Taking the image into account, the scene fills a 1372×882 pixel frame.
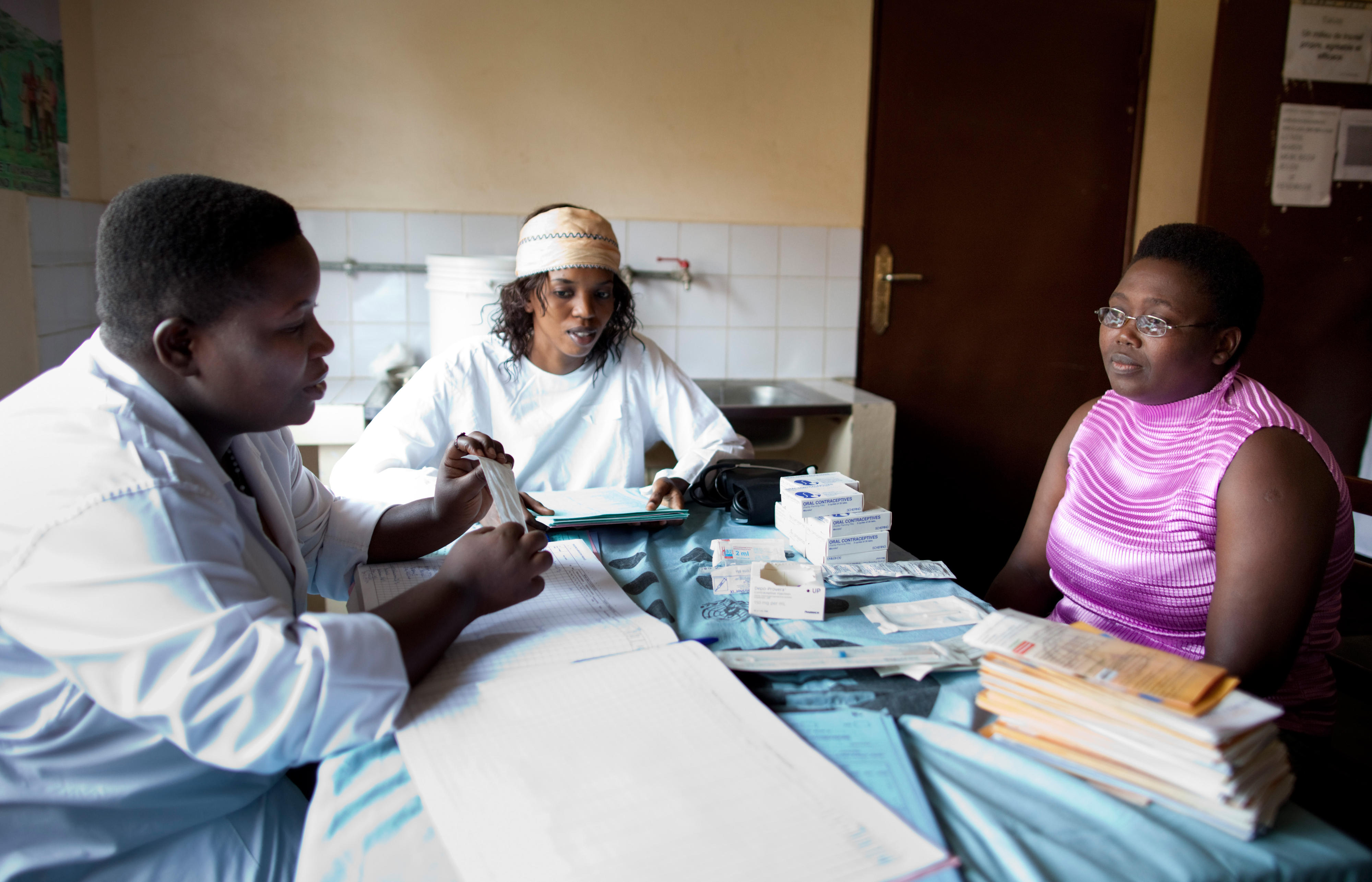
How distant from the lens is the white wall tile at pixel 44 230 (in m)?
2.36

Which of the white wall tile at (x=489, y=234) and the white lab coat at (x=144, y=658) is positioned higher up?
the white wall tile at (x=489, y=234)

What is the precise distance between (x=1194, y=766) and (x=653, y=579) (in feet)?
2.55

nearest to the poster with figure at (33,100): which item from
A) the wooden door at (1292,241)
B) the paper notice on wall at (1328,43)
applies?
the wooden door at (1292,241)

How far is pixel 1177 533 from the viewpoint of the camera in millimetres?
1395

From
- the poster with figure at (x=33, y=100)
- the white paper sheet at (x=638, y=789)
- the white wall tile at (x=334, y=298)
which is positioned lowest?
the white paper sheet at (x=638, y=789)

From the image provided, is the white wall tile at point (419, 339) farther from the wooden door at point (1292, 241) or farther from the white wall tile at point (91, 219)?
the wooden door at point (1292, 241)

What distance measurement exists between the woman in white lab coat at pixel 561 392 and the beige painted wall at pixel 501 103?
1.08 m

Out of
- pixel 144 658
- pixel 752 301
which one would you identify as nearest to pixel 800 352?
pixel 752 301

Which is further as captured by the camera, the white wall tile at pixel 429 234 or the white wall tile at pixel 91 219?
the white wall tile at pixel 429 234

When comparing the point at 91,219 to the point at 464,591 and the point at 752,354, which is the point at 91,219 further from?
the point at 464,591

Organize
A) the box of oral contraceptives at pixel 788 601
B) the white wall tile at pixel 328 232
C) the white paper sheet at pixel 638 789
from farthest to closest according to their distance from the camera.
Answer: the white wall tile at pixel 328 232 → the box of oral contraceptives at pixel 788 601 → the white paper sheet at pixel 638 789

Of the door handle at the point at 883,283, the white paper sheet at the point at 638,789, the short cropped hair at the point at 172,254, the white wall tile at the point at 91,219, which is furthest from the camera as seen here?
the door handle at the point at 883,283

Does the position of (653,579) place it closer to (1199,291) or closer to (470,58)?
(1199,291)

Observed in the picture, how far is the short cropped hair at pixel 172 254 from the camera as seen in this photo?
0.91 metres
